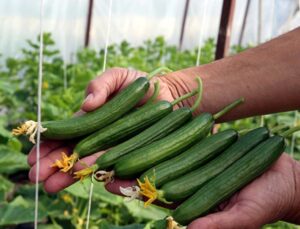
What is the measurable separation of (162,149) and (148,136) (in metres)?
0.10

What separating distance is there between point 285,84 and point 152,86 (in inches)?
22.2

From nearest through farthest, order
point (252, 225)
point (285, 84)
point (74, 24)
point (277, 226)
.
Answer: point (252, 225) < point (285, 84) < point (277, 226) < point (74, 24)

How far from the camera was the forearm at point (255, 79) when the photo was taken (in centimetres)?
248

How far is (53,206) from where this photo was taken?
419 centimetres

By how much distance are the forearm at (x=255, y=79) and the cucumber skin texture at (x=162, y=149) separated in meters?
0.31

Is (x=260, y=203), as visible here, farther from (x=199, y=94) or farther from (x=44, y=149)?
(x=44, y=149)

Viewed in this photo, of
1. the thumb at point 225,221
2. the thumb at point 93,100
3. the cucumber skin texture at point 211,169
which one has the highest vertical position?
the thumb at point 93,100

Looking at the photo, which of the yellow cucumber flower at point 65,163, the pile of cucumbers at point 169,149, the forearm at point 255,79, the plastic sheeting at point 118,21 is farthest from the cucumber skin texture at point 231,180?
the plastic sheeting at point 118,21

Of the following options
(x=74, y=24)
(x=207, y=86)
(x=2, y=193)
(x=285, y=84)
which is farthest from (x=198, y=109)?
(x=74, y=24)

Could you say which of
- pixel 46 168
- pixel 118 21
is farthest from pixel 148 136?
pixel 118 21

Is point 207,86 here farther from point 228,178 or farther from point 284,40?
point 228,178

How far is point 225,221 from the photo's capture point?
1866 mm

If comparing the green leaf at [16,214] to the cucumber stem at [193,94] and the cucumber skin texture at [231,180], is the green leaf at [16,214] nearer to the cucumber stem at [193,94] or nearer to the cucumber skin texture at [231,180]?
the cucumber stem at [193,94]

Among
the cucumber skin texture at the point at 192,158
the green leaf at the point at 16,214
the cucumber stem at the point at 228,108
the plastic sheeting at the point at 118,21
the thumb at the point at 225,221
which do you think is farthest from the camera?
the plastic sheeting at the point at 118,21
